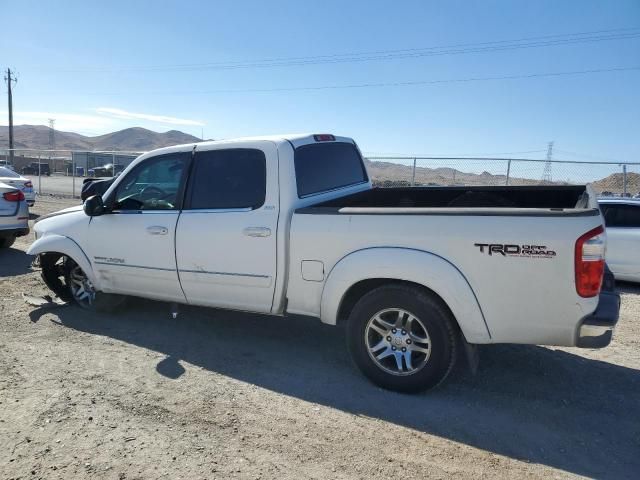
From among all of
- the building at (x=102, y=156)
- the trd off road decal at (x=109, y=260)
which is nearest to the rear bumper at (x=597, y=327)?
the trd off road decal at (x=109, y=260)

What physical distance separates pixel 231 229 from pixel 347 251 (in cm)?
110

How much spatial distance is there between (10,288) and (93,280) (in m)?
2.14

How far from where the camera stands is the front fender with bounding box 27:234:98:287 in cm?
510

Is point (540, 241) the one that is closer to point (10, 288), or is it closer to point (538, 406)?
point (538, 406)

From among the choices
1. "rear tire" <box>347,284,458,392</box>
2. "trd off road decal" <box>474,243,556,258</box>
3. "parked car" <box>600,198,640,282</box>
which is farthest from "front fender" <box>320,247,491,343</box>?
"parked car" <box>600,198,640,282</box>

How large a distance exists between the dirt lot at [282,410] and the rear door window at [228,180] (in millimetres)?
1378

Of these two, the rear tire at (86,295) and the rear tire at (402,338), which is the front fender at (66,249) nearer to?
the rear tire at (86,295)

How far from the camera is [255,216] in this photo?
13.3 feet

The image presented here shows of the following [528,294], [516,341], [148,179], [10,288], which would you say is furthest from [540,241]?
[10,288]

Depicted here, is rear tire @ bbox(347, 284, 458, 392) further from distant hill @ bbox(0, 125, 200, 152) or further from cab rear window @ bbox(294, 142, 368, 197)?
distant hill @ bbox(0, 125, 200, 152)

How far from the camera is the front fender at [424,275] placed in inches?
129

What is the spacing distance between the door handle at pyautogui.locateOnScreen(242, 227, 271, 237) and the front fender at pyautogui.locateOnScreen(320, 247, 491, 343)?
0.69m

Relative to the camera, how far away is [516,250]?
10.1ft

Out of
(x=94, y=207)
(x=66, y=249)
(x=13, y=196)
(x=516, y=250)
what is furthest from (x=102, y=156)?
(x=516, y=250)
